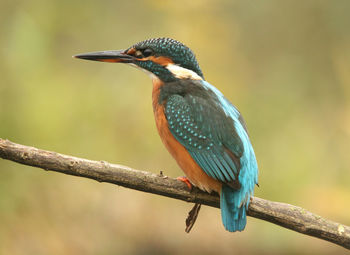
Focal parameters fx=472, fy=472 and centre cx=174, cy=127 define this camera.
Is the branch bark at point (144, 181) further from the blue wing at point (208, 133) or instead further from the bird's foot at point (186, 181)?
the blue wing at point (208, 133)

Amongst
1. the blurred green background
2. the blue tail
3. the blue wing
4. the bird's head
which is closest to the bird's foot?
the blue wing

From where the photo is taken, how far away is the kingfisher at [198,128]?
2.58m

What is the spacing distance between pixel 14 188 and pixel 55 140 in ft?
2.16

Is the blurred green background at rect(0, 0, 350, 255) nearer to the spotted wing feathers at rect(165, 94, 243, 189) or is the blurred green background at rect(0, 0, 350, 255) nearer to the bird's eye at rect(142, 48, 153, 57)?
the bird's eye at rect(142, 48, 153, 57)

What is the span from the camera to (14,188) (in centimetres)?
396

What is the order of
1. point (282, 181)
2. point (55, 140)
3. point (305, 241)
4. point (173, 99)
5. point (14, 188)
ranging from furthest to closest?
point (305, 241)
point (282, 181)
point (55, 140)
point (14, 188)
point (173, 99)

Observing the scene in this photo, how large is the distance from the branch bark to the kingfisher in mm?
127

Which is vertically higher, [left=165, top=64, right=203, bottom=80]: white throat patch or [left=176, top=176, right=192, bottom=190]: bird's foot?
[left=165, top=64, right=203, bottom=80]: white throat patch

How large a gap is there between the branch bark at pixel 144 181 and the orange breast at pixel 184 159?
0.34 feet

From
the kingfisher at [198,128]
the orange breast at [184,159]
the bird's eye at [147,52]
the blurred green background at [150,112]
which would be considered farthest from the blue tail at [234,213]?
the blurred green background at [150,112]

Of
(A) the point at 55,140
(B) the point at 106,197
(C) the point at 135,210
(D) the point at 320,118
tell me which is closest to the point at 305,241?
(D) the point at 320,118

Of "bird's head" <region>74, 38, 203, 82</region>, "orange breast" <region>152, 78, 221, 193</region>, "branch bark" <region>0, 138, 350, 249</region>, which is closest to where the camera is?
"branch bark" <region>0, 138, 350, 249</region>

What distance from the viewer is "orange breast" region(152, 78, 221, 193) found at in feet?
8.78

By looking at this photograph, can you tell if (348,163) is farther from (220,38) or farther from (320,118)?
(220,38)
